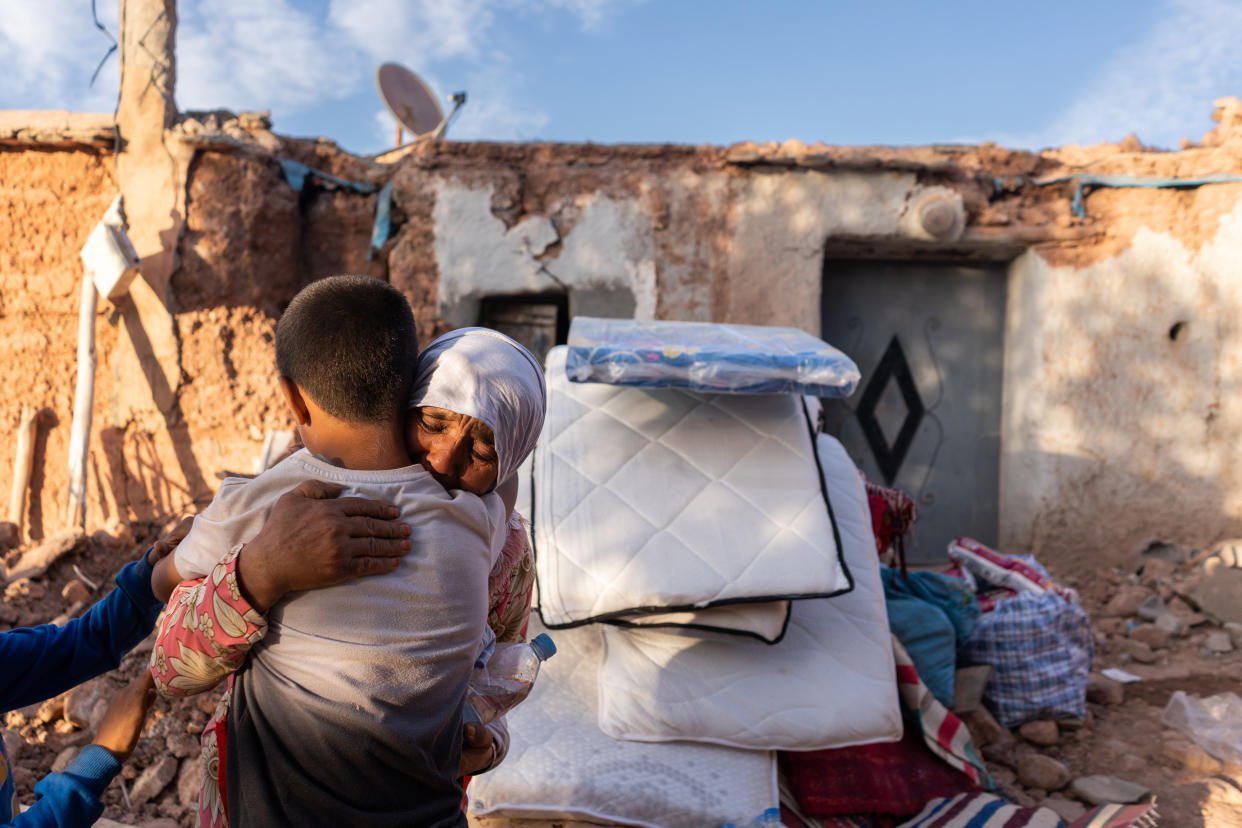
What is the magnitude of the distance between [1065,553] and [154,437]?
20.5 feet

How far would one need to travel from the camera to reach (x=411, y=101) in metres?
7.49

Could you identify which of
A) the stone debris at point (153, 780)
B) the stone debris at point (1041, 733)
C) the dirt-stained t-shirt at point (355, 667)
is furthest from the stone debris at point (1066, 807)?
the stone debris at point (153, 780)

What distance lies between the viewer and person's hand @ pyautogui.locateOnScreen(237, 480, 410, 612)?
0.88m

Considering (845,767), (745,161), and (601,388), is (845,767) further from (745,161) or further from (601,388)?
(745,161)

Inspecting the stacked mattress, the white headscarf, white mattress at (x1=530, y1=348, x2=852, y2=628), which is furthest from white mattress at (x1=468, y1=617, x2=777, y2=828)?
the white headscarf

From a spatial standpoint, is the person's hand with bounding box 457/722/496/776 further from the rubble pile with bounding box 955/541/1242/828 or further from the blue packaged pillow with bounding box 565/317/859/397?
the rubble pile with bounding box 955/541/1242/828

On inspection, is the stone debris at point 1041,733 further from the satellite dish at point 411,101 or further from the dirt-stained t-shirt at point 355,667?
the satellite dish at point 411,101

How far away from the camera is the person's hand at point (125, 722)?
3.46 ft

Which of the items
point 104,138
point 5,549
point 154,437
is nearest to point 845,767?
point 154,437

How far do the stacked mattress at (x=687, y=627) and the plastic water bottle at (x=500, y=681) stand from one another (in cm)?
102

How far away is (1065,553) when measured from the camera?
17.7 ft

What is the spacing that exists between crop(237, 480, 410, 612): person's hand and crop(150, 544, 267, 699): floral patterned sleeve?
0.07ft

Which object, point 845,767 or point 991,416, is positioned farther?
point 991,416

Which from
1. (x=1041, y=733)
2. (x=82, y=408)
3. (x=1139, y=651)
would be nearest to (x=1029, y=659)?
(x=1041, y=733)
